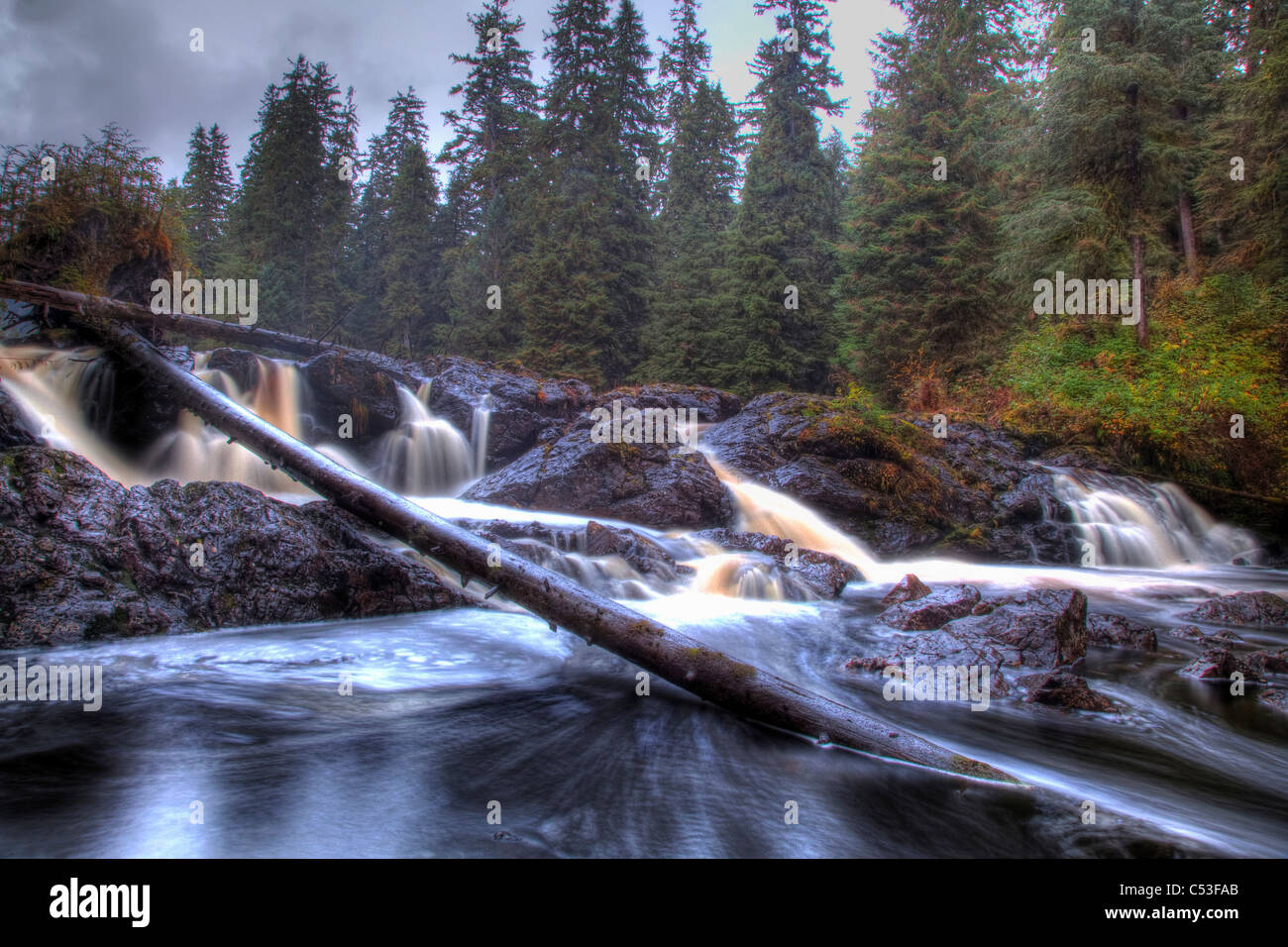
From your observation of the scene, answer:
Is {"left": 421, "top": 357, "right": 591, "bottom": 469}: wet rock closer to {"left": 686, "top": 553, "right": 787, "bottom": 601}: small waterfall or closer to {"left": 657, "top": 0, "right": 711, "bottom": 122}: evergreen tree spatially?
{"left": 686, "top": 553, "right": 787, "bottom": 601}: small waterfall

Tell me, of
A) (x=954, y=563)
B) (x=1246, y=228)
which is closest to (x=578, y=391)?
(x=954, y=563)

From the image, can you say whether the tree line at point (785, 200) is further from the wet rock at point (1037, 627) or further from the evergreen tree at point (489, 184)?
the wet rock at point (1037, 627)

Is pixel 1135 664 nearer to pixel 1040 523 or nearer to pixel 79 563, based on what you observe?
pixel 1040 523

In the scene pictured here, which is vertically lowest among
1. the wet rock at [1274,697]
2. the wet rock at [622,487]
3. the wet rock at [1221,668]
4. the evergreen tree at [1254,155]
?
the wet rock at [1274,697]

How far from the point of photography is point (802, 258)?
2555cm

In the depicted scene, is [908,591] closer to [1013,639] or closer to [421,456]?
[1013,639]

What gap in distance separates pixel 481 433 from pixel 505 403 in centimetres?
95

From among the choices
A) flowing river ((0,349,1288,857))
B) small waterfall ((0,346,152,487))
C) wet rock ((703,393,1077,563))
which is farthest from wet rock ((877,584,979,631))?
small waterfall ((0,346,152,487))

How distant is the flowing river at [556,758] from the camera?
3.27m

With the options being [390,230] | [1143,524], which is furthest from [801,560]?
[390,230]

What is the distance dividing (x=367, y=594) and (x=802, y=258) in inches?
885

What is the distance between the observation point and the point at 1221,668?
6.23 meters

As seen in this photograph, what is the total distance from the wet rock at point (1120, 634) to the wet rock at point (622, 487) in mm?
6020

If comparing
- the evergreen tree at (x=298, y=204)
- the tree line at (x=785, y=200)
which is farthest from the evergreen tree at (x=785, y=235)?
the evergreen tree at (x=298, y=204)
